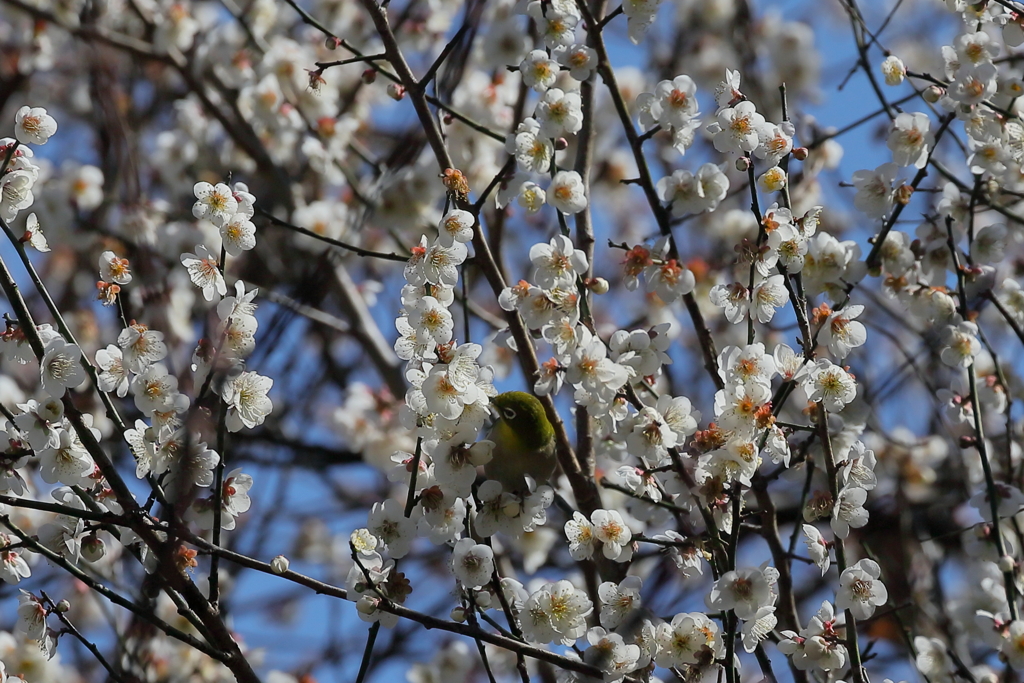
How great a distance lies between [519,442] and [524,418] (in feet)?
0.19

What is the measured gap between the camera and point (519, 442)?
240cm

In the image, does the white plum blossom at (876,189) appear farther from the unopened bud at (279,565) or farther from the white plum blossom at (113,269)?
the white plum blossom at (113,269)

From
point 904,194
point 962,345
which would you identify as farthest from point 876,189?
point 962,345

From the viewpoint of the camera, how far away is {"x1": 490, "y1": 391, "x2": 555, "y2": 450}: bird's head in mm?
2402

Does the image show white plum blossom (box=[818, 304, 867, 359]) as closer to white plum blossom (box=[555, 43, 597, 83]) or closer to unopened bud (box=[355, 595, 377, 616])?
white plum blossom (box=[555, 43, 597, 83])

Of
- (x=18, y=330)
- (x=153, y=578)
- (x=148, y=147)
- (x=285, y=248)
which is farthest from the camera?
(x=148, y=147)

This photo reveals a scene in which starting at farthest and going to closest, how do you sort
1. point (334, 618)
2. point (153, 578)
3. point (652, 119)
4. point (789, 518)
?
point (789, 518) → point (334, 618) → point (652, 119) → point (153, 578)

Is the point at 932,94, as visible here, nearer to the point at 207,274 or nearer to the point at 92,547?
the point at 207,274

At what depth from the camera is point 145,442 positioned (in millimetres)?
2158

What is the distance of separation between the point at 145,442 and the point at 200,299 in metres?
3.44

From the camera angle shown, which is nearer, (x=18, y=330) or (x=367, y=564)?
(x=18, y=330)

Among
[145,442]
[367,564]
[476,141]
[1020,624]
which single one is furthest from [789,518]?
[145,442]

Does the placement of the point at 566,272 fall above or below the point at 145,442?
above

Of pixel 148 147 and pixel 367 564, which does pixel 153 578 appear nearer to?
pixel 367 564
